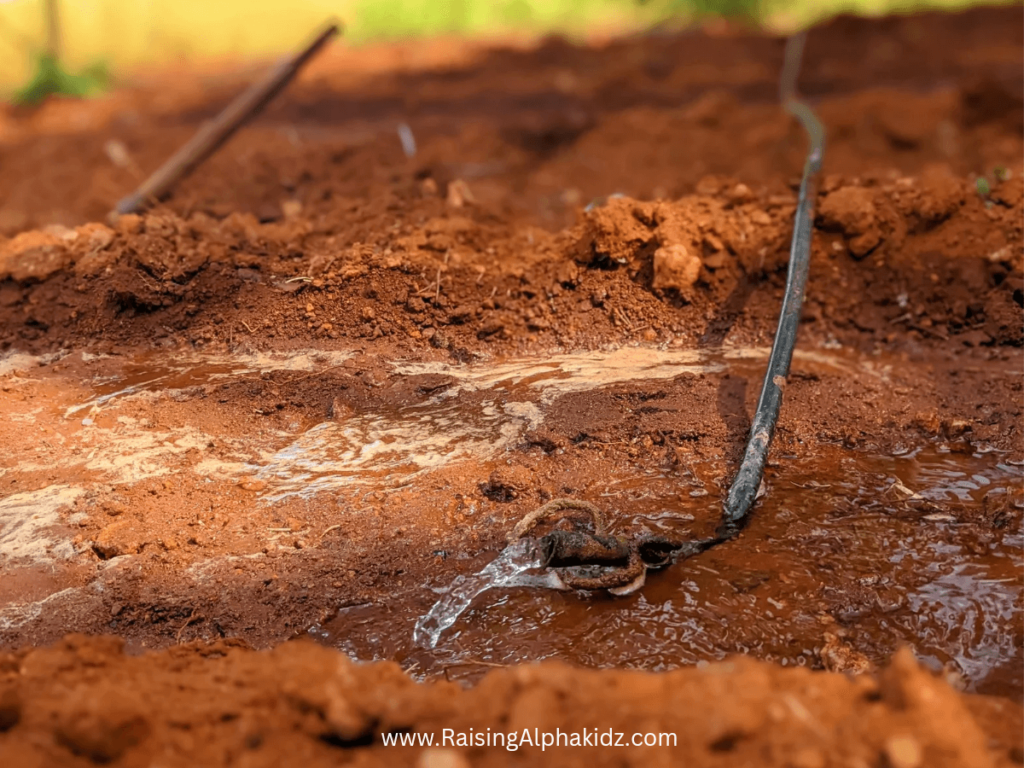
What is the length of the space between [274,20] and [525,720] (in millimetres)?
10364

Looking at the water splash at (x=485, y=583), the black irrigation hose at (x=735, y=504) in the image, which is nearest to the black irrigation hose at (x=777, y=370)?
the black irrigation hose at (x=735, y=504)

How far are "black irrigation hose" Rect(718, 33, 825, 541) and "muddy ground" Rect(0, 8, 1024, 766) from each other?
0.34 ft

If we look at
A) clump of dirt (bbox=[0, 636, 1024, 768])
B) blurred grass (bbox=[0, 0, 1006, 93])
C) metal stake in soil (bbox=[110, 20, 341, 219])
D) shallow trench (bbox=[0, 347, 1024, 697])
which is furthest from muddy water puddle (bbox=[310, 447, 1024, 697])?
blurred grass (bbox=[0, 0, 1006, 93])

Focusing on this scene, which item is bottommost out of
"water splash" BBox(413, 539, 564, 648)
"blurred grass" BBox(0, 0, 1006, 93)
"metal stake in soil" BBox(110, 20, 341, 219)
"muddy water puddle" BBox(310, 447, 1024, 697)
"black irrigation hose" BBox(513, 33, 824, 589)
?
"muddy water puddle" BBox(310, 447, 1024, 697)

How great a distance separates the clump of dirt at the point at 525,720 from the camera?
1.36 metres

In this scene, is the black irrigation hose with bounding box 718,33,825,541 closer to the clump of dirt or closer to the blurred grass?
the clump of dirt

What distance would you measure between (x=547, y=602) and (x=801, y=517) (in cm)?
95

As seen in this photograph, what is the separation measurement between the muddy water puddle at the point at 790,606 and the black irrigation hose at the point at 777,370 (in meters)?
0.09

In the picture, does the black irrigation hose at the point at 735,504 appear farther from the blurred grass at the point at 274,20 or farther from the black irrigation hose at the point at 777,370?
the blurred grass at the point at 274,20

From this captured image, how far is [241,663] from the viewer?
181 cm

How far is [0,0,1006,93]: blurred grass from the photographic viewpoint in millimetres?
7977

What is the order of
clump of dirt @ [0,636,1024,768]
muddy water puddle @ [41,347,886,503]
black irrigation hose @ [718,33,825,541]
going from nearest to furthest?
clump of dirt @ [0,636,1024,768]
black irrigation hose @ [718,33,825,541]
muddy water puddle @ [41,347,886,503]

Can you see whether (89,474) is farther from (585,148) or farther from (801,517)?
(585,148)

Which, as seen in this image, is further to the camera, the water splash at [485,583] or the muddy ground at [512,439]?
the water splash at [485,583]
